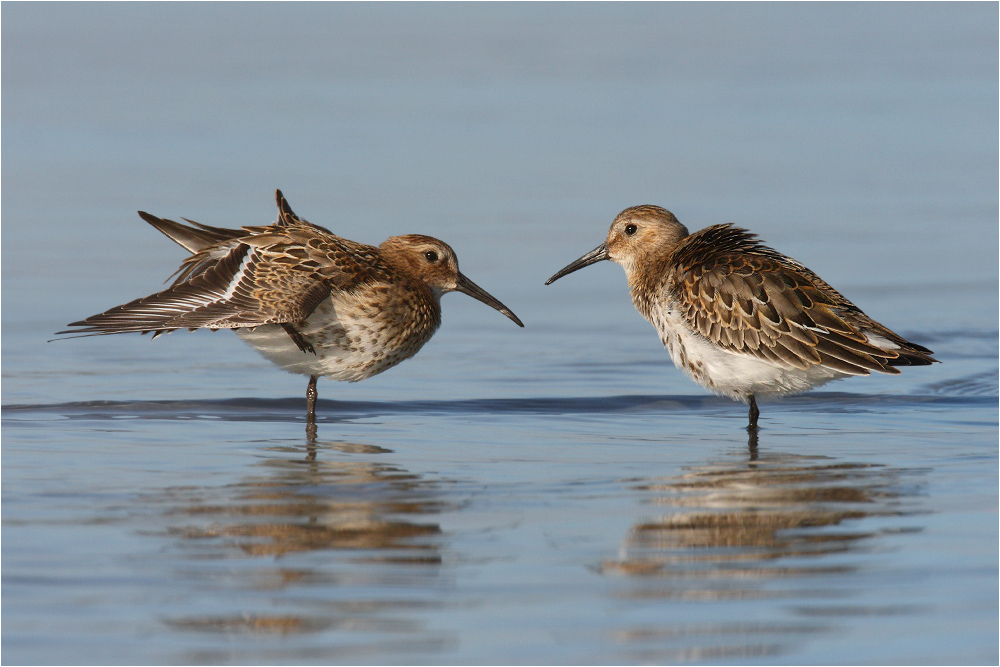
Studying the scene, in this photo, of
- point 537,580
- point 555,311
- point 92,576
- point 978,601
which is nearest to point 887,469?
point 978,601

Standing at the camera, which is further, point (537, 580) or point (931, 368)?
point (931, 368)

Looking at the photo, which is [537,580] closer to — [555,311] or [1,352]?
[1,352]

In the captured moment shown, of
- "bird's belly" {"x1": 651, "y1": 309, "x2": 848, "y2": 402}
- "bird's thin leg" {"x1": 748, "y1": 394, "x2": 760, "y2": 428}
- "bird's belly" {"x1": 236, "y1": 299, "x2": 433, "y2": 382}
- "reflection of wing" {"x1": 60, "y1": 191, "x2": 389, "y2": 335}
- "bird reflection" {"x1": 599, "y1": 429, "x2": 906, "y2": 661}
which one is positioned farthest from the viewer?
"bird's thin leg" {"x1": 748, "y1": 394, "x2": 760, "y2": 428}

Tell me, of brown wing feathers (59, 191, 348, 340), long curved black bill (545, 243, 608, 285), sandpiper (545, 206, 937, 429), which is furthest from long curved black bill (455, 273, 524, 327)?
sandpiper (545, 206, 937, 429)

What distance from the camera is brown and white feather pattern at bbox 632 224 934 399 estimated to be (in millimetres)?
9617

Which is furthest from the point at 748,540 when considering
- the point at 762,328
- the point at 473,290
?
the point at 473,290

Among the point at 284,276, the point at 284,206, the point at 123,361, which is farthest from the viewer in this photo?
the point at 123,361

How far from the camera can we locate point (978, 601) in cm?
602

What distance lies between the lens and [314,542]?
687 centimetres

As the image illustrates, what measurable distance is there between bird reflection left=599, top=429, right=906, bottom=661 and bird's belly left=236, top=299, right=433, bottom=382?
2.68 meters

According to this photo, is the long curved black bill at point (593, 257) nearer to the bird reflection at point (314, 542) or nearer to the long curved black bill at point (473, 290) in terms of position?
the long curved black bill at point (473, 290)

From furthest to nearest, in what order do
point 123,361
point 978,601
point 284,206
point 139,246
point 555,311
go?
1. point 139,246
2. point 555,311
3. point 123,361
4. point 284,206
5. point 978,601

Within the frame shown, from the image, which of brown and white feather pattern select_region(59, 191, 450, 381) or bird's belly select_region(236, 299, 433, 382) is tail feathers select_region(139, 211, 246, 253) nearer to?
brown and white feather pattern select_region(59, 191, 450, 381)

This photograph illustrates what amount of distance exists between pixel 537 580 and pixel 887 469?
3.21 metres
